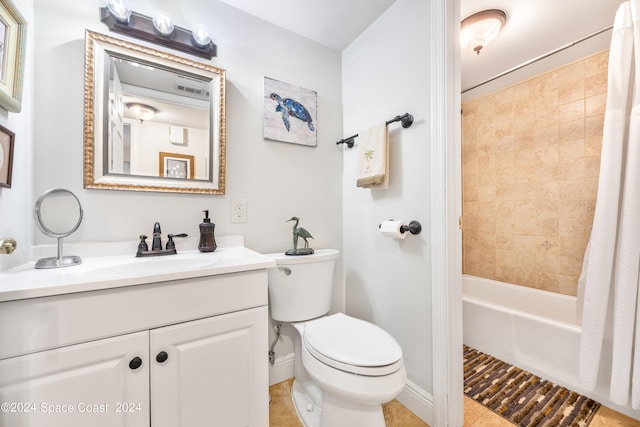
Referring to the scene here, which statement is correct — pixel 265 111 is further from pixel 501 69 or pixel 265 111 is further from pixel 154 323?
pixel 501 69

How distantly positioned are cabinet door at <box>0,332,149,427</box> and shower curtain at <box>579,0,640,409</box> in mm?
1905

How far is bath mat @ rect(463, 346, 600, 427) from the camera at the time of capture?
1.15 meters

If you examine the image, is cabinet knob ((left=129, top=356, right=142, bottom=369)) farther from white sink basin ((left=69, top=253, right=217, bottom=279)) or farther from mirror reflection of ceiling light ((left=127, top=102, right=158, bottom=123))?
mirror reflection of ceiling light ((left=127, top=102, right=158, bottom=123))

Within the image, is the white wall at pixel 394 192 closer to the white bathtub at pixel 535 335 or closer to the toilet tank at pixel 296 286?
the toilet tank at pixel 296 286

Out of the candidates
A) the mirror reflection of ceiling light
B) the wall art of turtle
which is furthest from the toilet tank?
the mirror reflection of ceiling light

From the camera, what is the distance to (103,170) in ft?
3.44

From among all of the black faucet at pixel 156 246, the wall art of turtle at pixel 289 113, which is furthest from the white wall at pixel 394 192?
the black faucet at pixel 156 246

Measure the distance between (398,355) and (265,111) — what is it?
1404mm

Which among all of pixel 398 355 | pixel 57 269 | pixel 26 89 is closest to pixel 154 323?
pixel 57 269

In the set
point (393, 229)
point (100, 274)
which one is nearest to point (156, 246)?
point (100, 274)

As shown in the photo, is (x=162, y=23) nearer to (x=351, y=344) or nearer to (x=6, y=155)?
(x=6, y=155)

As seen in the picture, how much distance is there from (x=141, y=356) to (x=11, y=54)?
1047mm

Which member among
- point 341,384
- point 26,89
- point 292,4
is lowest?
point 341,384

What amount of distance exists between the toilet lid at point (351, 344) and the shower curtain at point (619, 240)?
1043 mm
